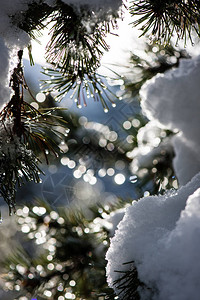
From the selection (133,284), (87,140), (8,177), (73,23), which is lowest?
(133,284)

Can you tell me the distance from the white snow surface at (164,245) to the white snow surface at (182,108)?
47 centimetres

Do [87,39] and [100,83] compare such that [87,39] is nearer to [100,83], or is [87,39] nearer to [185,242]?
[100,83]

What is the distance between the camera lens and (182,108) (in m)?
1.00

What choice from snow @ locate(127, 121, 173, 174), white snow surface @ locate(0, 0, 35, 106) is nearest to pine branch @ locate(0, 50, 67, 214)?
white snow surface @ locate(0, 0, 35, 106)

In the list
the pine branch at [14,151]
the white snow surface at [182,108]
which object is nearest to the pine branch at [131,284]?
the pine branch at [14,151]

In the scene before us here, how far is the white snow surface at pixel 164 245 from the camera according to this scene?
0.35 meters

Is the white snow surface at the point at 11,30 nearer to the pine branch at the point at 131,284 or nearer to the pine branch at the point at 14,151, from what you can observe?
the pine branch at the point at 14,151

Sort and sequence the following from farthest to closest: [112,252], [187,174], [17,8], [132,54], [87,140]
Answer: [87,140] < [132,54] < [187,174] < [17,8] < [112,252]

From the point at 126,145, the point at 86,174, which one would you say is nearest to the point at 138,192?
the point at 126,145

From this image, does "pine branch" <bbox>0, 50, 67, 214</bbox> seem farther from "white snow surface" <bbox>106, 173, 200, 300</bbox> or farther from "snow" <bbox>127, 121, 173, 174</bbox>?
"snow" <bbox>127, 121, 173, 174</bbox>

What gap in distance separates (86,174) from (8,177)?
124cm

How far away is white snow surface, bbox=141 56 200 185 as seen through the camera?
0.99m

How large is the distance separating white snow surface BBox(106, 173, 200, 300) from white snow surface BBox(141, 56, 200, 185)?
1.53 feet

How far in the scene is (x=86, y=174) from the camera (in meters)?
1.85
